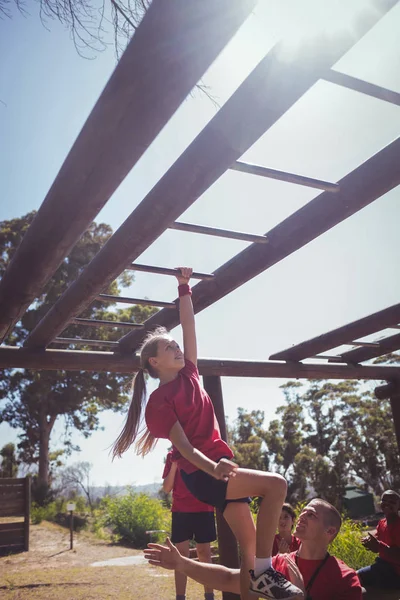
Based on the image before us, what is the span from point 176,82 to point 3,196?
4.20m

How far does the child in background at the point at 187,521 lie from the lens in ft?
12.9

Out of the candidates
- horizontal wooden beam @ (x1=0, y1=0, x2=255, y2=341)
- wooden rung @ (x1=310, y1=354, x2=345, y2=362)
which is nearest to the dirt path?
wooden rung @ (x1=310, y1=354, x2=345, y2=362)

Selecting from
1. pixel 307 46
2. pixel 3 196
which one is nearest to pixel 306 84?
pixel 307 46

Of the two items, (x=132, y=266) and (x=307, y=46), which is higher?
(x=307, y=46)

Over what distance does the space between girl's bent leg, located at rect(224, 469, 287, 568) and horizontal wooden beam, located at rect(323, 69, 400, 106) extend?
5.70ft

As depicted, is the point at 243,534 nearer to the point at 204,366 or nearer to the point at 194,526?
the point at 194,526

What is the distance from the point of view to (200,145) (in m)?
2.16

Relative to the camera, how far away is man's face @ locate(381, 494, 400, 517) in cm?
500

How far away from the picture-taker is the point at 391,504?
198 inches

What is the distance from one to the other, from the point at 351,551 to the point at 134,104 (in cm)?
741

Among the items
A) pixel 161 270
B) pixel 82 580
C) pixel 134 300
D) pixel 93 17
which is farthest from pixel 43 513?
pixel 93 17

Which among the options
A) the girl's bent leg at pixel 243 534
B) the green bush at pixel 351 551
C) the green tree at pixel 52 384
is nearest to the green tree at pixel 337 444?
the green tree at pixel 52 384

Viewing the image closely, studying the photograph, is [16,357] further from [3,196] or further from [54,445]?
[54,445]

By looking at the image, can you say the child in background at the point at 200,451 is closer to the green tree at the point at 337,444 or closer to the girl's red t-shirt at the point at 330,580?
the girl's red t-shirt at the point at 330,580
